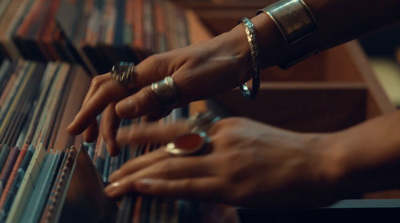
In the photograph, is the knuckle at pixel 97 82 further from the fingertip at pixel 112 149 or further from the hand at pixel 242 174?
the hand at pixel 242 174

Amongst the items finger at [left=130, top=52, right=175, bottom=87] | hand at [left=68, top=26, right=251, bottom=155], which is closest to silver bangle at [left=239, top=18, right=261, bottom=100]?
hand at [left=68, top=26, right=251, bottom=155]

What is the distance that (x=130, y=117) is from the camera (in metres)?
0.71

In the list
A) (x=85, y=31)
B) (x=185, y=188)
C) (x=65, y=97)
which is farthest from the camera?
(x=85, y=31)

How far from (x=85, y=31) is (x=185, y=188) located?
89cm

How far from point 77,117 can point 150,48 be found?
54 centimetres

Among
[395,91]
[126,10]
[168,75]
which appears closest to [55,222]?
[168,75]

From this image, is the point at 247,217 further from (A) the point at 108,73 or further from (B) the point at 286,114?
(B) the point at 286,114

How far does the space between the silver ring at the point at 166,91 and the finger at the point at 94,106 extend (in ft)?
0.26

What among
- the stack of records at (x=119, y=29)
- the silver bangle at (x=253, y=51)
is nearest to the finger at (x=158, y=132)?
the silver bangle at (x=253, y=51)

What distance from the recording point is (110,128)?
71cm

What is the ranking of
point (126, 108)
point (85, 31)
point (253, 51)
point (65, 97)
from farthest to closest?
point (85, 31), point (65, 97), point (253, 51), point (126, 108)

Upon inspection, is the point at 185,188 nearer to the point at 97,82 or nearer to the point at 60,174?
the point at 60,174

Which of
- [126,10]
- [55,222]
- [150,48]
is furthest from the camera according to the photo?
[126,10]

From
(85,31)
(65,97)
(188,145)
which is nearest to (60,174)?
(188,145)
